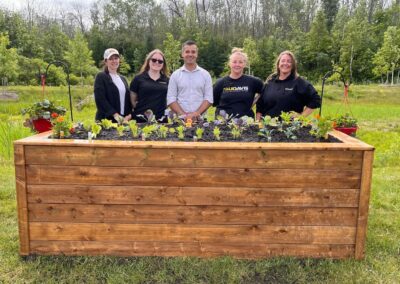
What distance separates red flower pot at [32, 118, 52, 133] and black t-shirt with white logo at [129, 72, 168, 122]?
0.94 metres

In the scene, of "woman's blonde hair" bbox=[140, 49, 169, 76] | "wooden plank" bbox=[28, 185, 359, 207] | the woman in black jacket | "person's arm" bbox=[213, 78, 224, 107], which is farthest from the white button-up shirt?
"wooden plank" bbox=[28, 185, 359, 207]

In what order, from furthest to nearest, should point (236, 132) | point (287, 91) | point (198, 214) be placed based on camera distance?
1. point (287, 91)
2. point (236, 132)
3. point (198, 214)

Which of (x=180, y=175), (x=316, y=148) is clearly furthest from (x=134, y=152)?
(x=316, y=148)

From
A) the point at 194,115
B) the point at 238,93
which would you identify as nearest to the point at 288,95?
the point at 238,93

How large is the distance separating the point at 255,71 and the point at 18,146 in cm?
2594

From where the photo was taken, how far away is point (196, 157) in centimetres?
249

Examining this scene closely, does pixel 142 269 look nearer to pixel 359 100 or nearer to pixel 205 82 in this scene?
pixel 205 82

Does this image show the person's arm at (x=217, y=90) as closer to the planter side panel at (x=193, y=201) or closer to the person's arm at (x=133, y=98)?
the person's arm at (x=133, y=98)

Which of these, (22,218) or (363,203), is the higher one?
(363,203)

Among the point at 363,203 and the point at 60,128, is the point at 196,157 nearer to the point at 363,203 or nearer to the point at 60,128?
the point at 60,128

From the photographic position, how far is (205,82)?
367 centimetres

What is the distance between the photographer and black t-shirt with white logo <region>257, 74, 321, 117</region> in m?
3.59

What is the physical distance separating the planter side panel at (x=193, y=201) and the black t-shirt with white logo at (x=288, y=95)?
123 centimetres

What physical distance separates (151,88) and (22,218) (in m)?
1.81
